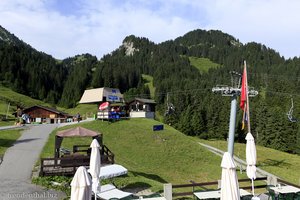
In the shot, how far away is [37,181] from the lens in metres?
21.6

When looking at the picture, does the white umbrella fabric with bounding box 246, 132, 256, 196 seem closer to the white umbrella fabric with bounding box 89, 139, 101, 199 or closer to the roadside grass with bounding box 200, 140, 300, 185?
the white umbrella fabric with bounding box 89, 139, 101, 199

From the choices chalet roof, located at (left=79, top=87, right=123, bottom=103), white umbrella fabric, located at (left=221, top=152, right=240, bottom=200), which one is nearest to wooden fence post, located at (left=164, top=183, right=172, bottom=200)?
white umbrella fabric, located at (left=221, top=152, right=240, bottom=200)

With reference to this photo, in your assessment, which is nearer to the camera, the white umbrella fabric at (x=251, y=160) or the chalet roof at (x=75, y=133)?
the white umbrella fabric at (x=251, y=160)

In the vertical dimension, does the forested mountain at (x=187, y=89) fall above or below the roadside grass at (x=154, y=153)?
above

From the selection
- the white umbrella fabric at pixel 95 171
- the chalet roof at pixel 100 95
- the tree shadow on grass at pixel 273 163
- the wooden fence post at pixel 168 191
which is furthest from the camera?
the chalet roof at pixel 100 95

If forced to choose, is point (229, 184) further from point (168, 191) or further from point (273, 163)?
point (273, 163)

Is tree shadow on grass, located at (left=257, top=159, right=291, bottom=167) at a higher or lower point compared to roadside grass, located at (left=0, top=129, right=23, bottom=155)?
lower

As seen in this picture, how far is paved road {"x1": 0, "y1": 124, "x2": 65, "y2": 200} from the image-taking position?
19.0 meters

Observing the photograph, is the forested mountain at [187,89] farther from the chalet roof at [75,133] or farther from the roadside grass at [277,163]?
the chalet roof at [75,133]

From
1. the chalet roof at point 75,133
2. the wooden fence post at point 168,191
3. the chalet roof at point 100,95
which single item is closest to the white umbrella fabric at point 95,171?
the wooden fence post at point 168,191

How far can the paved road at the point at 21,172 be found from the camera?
19.0 meters

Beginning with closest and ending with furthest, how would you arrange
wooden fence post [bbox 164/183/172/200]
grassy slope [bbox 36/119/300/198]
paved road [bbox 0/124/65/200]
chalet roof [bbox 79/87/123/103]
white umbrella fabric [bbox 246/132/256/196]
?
wooden fence post [bbox 164/183/172/200] < white umbrella fabric [bbox 246/132/256/196] < paved road [bbox 0/124/65/200] < grassy slope [bbox 36/119/300/198] < chalet roof [bbox 79/87/123/103]

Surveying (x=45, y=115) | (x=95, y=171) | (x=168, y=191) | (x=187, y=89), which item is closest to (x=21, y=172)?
(x=95, y=171)

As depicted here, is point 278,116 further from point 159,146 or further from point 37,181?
point 37,181
